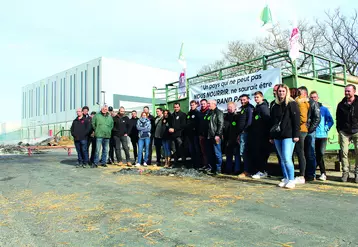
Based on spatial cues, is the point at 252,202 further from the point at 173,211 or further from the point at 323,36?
the point at 323,36

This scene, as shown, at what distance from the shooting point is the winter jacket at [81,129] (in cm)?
988

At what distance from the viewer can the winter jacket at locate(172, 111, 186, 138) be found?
356 inches

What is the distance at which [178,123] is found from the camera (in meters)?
9.09

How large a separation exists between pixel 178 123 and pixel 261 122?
2.78 m

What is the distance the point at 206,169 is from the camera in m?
8.27

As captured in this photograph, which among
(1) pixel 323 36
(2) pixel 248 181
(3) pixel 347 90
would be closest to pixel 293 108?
(3) pixel 347 90

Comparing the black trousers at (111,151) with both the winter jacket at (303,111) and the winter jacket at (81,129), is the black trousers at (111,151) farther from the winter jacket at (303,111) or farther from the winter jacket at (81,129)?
the winter jacket at (303,111)

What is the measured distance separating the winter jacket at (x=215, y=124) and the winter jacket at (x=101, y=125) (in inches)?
141

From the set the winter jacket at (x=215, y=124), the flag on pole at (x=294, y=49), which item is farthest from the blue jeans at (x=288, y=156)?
the flag on pole at (x=294, y=49)

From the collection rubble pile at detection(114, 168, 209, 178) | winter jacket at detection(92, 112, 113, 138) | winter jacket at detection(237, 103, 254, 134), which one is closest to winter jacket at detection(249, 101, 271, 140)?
winter jacket at detection(237, 103, 254, 134)

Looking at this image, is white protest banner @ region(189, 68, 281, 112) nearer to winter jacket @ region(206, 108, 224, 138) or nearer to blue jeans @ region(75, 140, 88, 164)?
winter jacket @ region(206, 108, 224, 138)

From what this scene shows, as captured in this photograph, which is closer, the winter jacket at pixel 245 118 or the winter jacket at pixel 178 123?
the winter jacket at pixel 245 118

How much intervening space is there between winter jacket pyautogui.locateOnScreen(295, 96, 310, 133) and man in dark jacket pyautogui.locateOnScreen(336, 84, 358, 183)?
0.68m

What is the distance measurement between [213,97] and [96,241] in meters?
7.43
